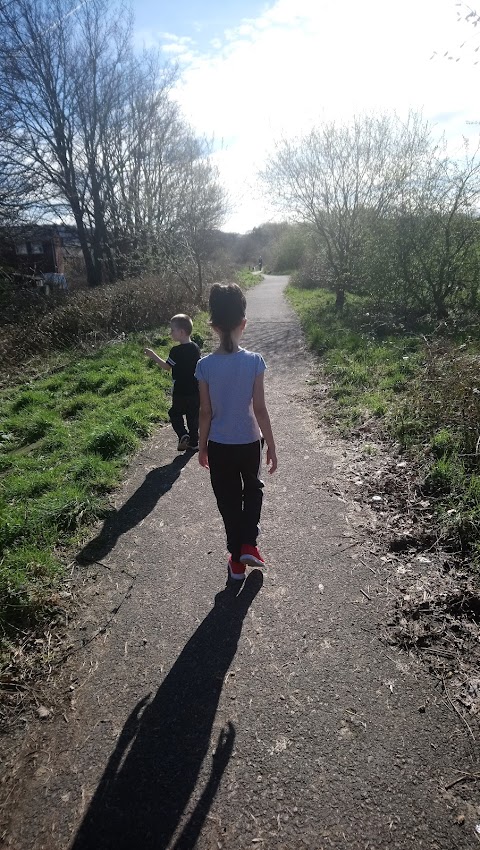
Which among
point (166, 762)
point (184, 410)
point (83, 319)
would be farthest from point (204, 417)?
point (83, 319)

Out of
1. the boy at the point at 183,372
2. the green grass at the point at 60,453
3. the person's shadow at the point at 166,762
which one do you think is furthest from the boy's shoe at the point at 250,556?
the boy at the point at 183,372

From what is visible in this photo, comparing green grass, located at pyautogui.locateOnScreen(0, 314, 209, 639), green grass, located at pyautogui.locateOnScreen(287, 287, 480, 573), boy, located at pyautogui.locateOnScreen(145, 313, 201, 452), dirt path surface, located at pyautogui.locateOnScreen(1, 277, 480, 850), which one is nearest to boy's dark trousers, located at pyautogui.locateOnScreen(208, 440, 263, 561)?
dirt path surface, located at pyautogui.locateOnScreen(1, 277, 480, 850)

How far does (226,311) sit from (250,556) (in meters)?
1.69

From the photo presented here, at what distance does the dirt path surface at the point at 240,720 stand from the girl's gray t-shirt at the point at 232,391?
116cm

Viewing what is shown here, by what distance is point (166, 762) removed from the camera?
2.01m

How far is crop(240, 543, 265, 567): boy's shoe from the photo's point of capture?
3.07 m

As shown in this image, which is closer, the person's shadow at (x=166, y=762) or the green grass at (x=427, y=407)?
the person's shadow at (x=166, y=762)

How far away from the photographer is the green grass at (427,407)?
3.66 metres

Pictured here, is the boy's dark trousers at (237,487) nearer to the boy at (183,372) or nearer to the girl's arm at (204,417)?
the girl's arm at (204,417)

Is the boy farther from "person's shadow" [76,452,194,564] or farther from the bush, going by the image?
the bush

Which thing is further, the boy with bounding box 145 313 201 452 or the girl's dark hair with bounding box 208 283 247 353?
the boy with bounding box 145 313 201 452

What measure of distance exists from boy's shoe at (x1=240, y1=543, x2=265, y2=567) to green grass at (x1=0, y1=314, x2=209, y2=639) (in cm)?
136

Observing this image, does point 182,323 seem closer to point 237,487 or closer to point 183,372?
point 183,372

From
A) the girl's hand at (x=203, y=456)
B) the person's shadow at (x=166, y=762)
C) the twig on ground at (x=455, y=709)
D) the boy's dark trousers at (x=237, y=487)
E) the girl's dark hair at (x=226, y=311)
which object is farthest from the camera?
the girl's hand at (x=203, y=456)
